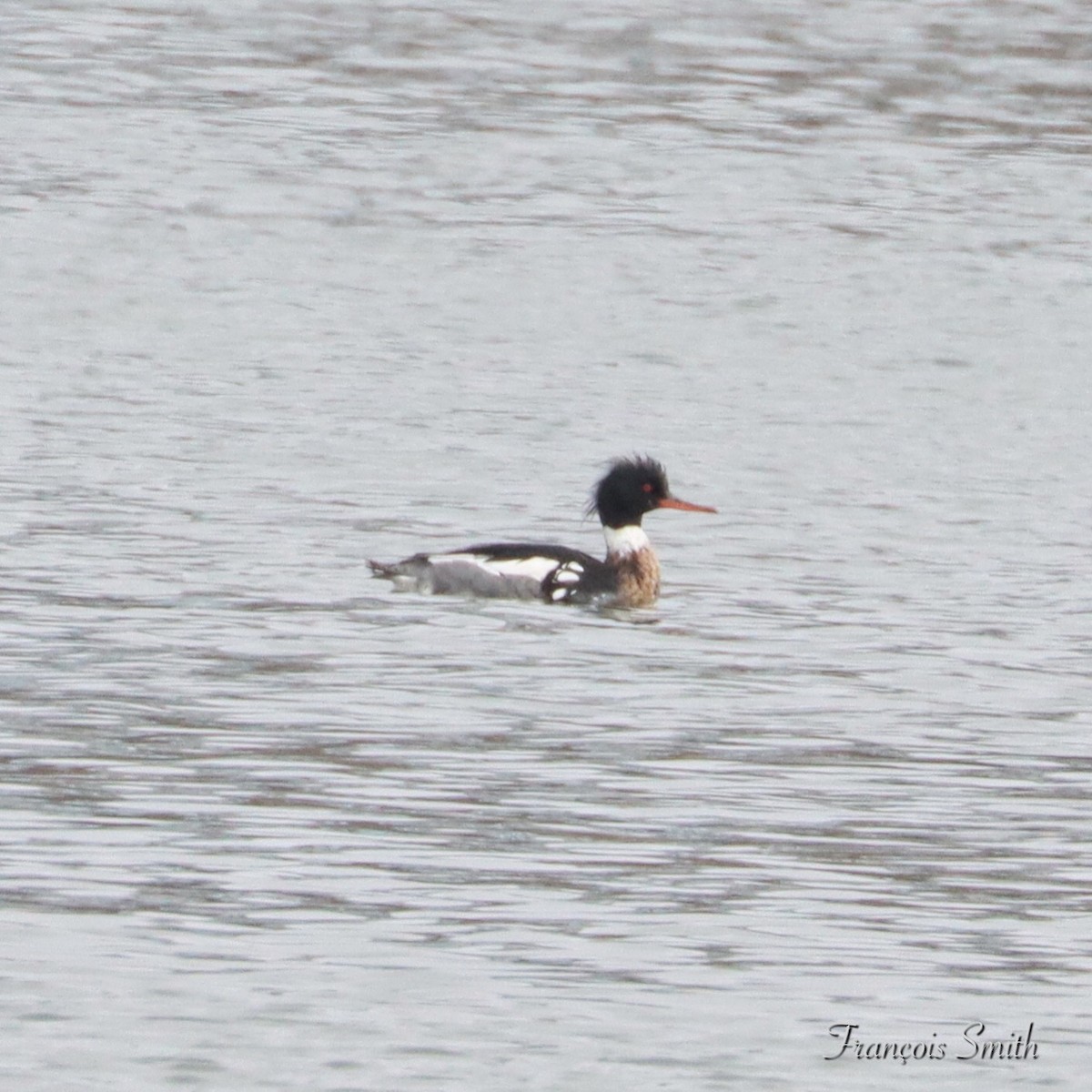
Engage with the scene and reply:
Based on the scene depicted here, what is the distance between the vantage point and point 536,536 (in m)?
17.5

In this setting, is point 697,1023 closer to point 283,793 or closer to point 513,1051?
point 513,1051

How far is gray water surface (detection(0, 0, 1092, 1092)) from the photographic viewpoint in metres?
8.74

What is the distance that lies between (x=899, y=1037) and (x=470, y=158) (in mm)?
23579

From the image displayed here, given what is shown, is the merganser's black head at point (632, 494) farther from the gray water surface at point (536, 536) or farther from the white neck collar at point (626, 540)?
the gray water surface at point (536, 536)

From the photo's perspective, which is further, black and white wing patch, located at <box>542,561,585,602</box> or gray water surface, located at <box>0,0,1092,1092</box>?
black and white wing patch, located at <box>542,561,585,602</box>

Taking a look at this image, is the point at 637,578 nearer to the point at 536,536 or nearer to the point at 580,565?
the point at 580,565

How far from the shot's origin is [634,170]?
31.0 m

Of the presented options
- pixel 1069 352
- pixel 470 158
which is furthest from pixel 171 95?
pixel 1069 352
